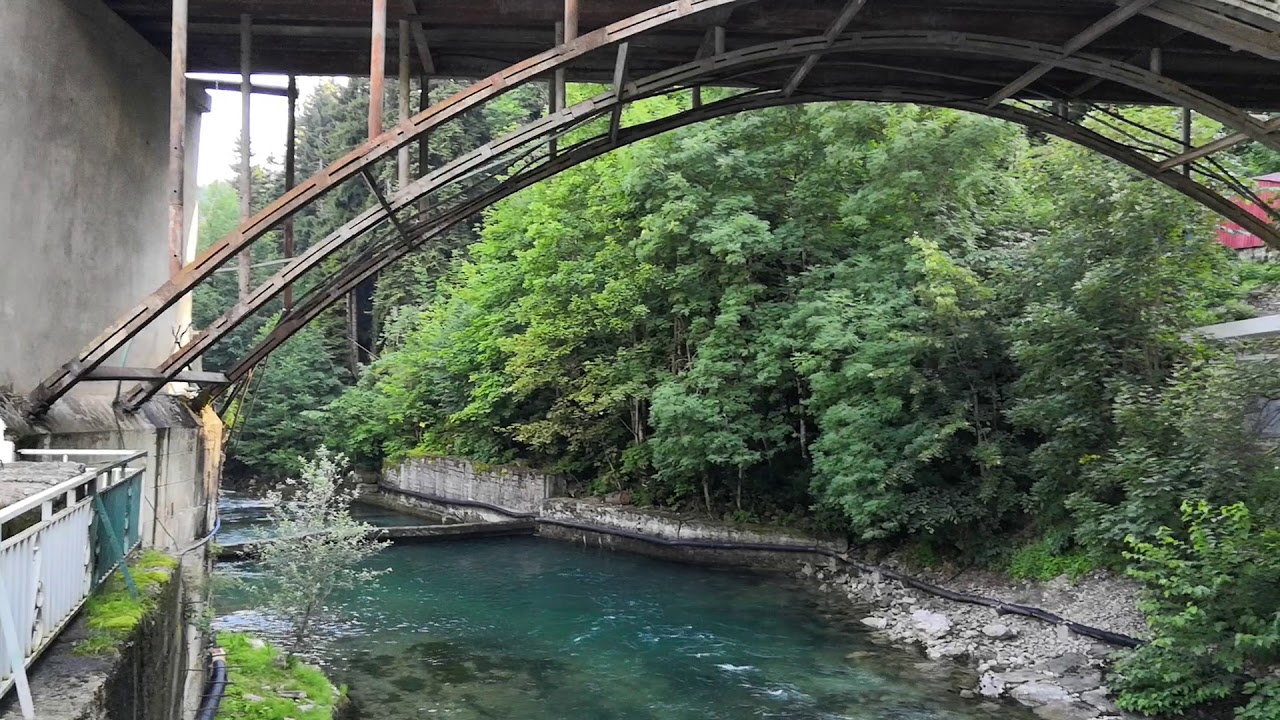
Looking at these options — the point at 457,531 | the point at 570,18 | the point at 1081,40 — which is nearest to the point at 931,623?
the point at 1081,40

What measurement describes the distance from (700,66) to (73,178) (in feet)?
16.0

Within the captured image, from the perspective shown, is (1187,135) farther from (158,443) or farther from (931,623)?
(158,443)

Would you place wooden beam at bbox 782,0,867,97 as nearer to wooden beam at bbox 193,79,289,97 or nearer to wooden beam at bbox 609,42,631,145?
wooden beam at bbox 609,42,631,145

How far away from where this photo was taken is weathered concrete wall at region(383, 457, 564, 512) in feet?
76.2

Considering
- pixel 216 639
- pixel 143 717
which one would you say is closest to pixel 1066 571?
pixel 216 639

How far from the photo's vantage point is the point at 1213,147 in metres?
7.98

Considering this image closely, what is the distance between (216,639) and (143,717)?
712 cm

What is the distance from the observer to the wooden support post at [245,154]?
6.58 m

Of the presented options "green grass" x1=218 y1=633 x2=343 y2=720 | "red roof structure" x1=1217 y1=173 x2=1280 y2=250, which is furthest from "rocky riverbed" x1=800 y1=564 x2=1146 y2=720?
"red roof structure" x1=1217 y1=173 x2=1280 y2=250

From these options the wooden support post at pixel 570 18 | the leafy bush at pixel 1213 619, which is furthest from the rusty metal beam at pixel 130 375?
the leafy bush at pixel 1213 619

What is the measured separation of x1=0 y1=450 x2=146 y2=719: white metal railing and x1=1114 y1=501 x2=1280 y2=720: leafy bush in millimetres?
8678

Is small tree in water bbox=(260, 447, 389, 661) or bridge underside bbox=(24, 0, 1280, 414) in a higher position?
bridge underside bbox=(24, 0, 1280, 414)

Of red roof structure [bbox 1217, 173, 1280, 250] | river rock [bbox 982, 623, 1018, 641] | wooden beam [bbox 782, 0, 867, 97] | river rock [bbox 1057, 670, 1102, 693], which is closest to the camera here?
wooden beam [bbox 782, 0, 867, 97]

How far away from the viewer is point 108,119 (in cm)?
696
